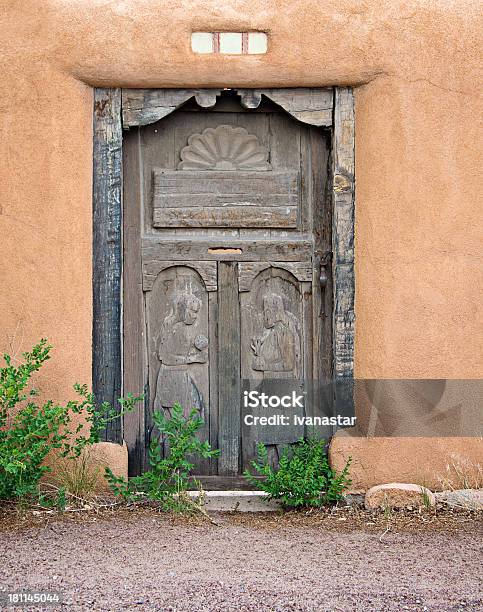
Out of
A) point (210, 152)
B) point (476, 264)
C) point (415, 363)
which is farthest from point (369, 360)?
point (210, 152)

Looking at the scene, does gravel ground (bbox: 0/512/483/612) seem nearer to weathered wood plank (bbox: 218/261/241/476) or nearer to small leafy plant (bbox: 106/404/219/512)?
small leafy plant (bbox: 106/404/219/512)

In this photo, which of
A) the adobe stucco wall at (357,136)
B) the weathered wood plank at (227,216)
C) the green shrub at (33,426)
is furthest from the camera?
the weathered wood plank at (227,216)

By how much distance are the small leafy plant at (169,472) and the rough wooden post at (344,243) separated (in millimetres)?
913

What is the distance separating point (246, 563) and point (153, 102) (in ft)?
8.92

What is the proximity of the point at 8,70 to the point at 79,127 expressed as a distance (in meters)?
0.51

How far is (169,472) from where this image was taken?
5.57 m

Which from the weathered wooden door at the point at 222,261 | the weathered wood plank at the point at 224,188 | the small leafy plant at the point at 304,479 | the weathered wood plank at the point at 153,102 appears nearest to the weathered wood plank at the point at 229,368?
the weathered wooden door at the point at 222,261

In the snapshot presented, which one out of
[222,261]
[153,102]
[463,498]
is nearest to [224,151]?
[153,102]

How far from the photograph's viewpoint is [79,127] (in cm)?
548

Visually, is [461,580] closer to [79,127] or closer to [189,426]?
[189,426]

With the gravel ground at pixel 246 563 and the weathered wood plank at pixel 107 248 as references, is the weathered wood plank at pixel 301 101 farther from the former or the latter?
the gravel ground at pixel 246 563

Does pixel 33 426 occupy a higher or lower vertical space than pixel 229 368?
lower

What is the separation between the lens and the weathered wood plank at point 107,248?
18.2 feet

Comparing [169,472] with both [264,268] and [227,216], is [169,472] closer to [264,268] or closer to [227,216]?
[264,268]
